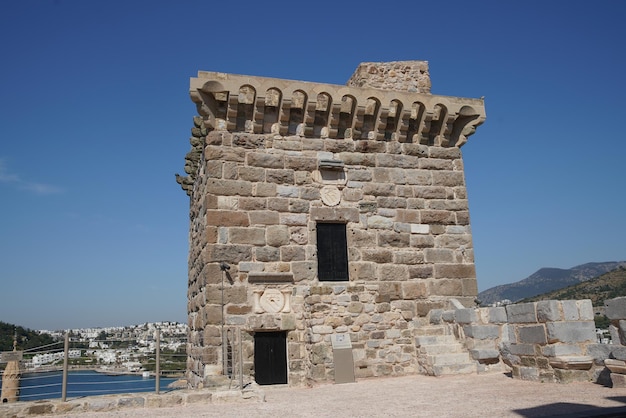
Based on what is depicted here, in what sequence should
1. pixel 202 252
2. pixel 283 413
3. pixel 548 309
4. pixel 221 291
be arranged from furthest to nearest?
pixel 202 252
pixel 221 291
pixel 548 309
pixel 283 413

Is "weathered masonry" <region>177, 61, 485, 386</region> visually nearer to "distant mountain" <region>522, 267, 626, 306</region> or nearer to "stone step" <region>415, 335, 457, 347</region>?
"stone step" <region>415, 335, 457, 347</region>

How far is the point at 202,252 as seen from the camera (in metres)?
9.73

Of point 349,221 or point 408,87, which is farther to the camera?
point 408,87

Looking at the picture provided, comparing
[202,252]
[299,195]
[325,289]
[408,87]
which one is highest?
[408,87]

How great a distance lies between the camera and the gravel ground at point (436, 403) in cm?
540

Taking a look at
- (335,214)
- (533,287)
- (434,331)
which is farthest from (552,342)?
(533,287)

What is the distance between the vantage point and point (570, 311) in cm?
745

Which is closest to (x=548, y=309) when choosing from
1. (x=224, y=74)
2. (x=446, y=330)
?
(x=446, y=330)

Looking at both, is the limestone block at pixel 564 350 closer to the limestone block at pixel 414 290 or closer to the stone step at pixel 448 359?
the stone step at pixel 448 359

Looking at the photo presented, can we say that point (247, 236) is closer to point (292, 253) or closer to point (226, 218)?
point (226, 218)

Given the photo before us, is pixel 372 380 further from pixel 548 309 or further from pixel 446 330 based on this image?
pixel 548 309

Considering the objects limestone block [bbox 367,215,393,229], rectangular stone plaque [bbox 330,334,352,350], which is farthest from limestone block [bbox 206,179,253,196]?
rectangular stone plaque [bbox 330,334,352,350]

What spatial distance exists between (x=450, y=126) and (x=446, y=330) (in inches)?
175

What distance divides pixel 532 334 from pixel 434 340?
7.88 ft
